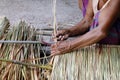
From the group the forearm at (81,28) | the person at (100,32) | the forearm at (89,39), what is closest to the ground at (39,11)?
the forearm at (81,28)

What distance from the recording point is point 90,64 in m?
2.15

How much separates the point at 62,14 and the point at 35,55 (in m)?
1.18

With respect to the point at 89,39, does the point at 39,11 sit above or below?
above

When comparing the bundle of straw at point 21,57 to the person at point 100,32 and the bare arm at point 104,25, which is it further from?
the bare arm at point 104,25

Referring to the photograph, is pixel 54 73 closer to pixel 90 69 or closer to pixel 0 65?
pixel 90 69

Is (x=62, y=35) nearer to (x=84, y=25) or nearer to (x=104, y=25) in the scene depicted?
(x=84, y=25)

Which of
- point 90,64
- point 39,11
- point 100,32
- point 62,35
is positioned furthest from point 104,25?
point 39,11

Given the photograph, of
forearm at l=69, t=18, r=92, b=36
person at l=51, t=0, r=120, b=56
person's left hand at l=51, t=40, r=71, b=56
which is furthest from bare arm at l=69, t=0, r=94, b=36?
person's left hand at l=51, t=40, r=71, b=56

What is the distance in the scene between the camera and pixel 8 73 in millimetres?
2285

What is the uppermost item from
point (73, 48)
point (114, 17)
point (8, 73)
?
point (114, 17)

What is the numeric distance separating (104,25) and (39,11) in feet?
5.22

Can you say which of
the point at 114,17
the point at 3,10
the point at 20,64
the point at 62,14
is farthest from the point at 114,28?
the point at 3,10

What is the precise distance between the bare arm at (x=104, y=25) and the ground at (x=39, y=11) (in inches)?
40.4

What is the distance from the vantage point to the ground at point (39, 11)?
3377 millimetres
